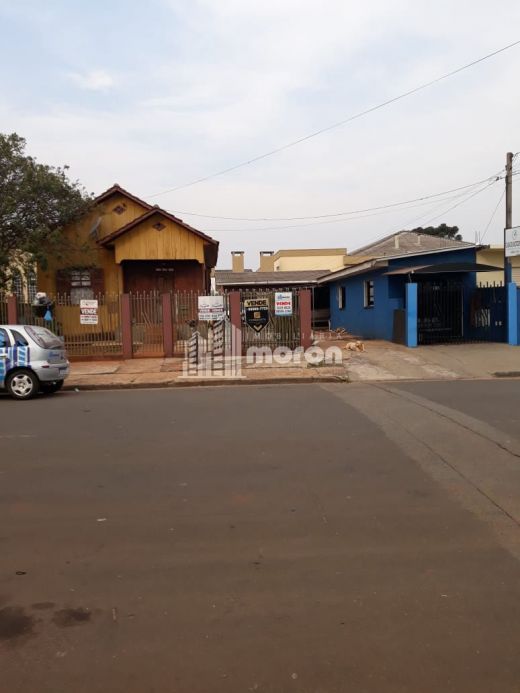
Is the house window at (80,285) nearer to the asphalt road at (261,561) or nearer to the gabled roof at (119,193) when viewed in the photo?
the gabled roof at (119,193)

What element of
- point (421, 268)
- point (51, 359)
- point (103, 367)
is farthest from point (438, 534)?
point (421, 268)

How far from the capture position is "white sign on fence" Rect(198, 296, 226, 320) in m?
17.0

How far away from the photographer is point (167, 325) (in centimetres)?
1731

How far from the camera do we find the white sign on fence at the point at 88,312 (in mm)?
16625

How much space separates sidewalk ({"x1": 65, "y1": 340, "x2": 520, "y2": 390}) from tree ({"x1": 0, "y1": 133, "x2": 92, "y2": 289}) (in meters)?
4.84

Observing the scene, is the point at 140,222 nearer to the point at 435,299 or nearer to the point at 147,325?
the point at 147,325

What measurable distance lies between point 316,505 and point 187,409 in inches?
203

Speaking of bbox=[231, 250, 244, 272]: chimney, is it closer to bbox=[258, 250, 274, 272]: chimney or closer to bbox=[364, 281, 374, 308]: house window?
bbox=[258, 250, 274, 272]: chimney

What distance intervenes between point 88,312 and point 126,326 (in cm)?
116

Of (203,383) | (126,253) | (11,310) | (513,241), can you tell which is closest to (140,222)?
(126,253)

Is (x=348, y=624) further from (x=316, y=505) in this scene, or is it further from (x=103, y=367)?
(x=103, y=367)

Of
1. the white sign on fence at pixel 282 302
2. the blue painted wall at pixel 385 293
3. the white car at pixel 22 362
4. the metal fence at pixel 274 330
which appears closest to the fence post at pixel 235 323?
the metal fence at pixel 274 330

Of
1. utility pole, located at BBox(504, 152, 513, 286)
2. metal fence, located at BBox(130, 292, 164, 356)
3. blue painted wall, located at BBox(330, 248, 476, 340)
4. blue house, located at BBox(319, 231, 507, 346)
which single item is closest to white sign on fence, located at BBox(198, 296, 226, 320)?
metal fence, located at BBox(130, 292, 164, 356)

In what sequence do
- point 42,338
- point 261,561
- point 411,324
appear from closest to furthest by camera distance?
point 261,561
point 42,338
point 411,324
